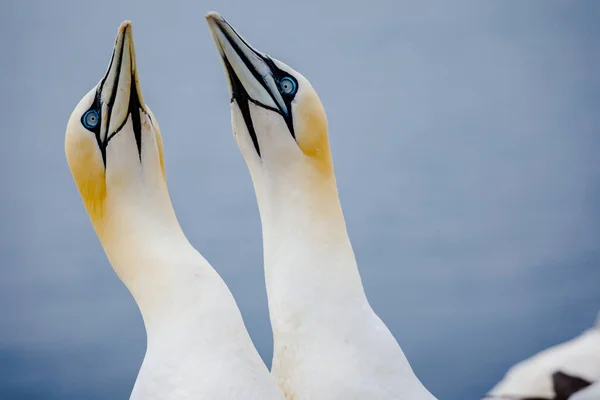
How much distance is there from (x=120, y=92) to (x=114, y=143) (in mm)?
263

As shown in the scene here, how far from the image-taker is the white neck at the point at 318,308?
15.3 ft

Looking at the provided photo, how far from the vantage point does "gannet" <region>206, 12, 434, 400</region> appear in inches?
185

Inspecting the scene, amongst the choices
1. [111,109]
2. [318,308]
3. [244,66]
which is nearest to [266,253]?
[318,308]

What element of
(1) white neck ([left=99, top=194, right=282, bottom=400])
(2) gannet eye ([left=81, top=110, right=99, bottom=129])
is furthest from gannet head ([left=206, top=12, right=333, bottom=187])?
(2) gannet eye ([left=81, top=110, right=99, bottom=129])

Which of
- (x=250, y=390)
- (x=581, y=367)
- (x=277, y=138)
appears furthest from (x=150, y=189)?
(x=581, y=367)

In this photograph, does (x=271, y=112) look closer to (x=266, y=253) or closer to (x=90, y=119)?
(x=266, y=253)

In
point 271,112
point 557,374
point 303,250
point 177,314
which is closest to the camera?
point 177,314

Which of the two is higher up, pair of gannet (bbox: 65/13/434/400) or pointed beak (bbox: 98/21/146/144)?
pointed beak (bbox: 98/21/146/144)

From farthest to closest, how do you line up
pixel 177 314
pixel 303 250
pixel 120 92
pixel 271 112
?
pixel 271 112, pixel 303 250, pixel 120 92, pixel 177 314

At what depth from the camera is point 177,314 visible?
4.42 m

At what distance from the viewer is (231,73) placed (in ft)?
17.3

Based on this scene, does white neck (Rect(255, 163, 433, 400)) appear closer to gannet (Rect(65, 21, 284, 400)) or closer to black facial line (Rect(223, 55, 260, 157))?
black facial line (Rect(223, 55, 260, 157))

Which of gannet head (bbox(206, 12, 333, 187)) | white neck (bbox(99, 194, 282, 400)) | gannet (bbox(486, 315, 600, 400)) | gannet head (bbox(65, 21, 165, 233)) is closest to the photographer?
white neck (bbox(99, 194, 282, 400))

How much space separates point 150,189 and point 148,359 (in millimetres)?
883
